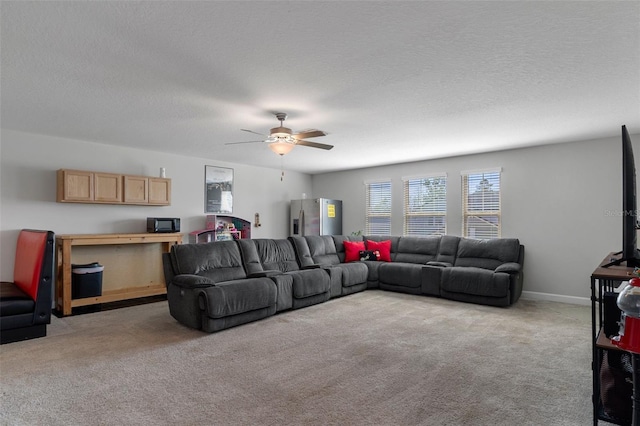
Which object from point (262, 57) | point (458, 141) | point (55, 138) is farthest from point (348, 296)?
point (55, 138)

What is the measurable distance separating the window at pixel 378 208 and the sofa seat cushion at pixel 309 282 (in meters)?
2.77

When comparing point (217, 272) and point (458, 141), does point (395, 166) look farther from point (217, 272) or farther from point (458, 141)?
point (217, 272)

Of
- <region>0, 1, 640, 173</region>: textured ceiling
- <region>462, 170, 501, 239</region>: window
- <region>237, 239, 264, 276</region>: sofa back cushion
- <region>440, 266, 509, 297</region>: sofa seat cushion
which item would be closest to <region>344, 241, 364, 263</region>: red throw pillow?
<region>440, 266, 509, 297</region>: sofa seat cushion

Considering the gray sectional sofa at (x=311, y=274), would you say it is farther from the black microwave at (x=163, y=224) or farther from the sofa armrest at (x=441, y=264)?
the black microwave at (x=163, y=224)

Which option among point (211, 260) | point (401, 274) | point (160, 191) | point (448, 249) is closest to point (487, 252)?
point (448, 249)

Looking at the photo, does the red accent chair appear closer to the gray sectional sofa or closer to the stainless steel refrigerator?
the gray sectional sofa

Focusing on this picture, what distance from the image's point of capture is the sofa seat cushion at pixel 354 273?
574cm

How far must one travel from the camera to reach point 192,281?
401cm

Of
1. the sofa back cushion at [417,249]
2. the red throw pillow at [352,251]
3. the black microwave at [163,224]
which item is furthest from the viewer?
the red throw pillow at [352,251]

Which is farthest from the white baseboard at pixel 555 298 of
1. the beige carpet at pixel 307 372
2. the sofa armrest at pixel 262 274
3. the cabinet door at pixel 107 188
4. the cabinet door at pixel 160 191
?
the cabinet door at pixel 107 188

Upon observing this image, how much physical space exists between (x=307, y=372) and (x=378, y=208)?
5.29 m

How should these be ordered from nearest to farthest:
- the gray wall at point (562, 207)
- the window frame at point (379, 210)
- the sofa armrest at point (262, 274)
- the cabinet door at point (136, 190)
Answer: the sofa armrest at point (262, 274) < the gray wall at point (562, 207) < the cabinet door at point (136, 190) < the window frame at point (379, 210)

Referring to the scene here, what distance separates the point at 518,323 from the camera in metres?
4.24

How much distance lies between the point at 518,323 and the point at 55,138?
21.9ft
